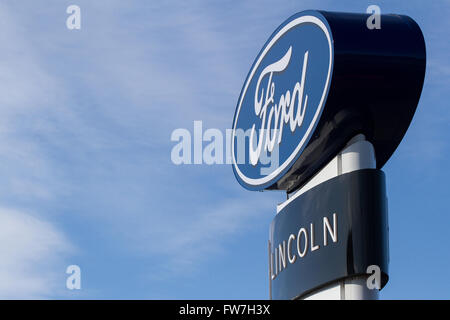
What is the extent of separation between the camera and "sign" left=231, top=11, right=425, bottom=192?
1196 centimetres

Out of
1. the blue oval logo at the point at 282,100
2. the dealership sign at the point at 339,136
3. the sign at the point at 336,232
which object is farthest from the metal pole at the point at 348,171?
the blue oval logo at the point at 282,100

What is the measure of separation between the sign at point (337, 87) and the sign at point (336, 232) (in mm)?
729

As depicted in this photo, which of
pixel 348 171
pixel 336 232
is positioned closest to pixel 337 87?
pixel 348 171

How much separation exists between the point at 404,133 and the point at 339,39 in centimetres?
192

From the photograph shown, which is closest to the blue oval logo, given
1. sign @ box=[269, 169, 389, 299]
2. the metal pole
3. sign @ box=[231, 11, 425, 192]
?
sign @ box=[231, 11, 425, 192]

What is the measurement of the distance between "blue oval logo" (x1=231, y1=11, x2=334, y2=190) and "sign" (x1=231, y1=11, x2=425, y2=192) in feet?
0.06

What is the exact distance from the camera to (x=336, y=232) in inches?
471

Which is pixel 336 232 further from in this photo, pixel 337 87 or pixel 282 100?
pixel 282 100

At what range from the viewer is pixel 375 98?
12.0 m

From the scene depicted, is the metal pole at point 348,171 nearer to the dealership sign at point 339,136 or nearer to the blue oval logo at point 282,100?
→ the dealership sign at point 339,136

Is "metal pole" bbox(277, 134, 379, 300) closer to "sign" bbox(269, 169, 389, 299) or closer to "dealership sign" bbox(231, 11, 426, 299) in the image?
"dealership sign" bbox(231, 11, 426, 299)

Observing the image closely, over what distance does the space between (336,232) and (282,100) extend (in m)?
3.27

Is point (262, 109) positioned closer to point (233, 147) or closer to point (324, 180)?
point (233, 147)
